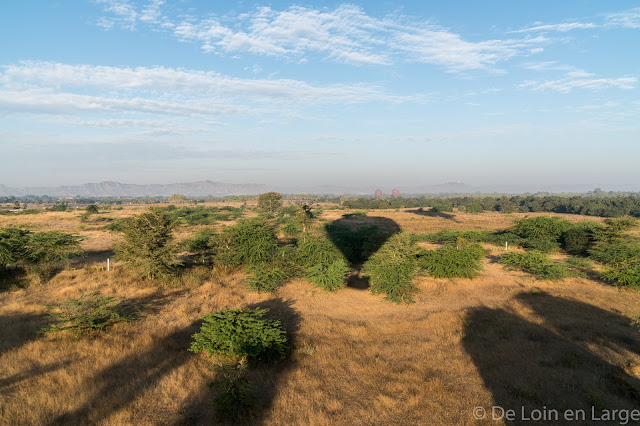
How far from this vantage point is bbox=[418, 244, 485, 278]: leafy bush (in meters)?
18.9

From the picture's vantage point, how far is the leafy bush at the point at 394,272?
15180 mm

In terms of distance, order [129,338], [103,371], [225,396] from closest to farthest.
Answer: [225,396] → [103,371] → [129,338]

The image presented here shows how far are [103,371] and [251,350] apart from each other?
3.54 meters

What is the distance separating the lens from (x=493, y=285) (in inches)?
706

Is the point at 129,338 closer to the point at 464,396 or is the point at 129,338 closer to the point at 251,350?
the point at 251,350

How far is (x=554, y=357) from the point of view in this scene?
30.2 feet

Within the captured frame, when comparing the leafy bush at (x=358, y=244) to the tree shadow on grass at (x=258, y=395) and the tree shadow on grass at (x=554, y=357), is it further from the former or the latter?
the tree shadow on grass at (x=258, y=395)

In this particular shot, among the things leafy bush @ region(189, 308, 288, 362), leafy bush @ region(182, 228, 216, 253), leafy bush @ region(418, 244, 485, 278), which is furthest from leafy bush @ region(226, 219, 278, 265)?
leafy bush @ region(189, 308, 288, 362)

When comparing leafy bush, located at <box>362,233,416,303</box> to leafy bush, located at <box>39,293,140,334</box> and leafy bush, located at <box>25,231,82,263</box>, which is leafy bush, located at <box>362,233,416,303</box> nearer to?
leafy bush, located at <box>39,293,140,334</box>

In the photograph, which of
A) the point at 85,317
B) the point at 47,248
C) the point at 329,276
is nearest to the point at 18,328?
the point at 85,317

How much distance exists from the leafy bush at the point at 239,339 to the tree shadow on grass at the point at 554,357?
5.52 meters

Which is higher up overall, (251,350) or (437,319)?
(251,350)

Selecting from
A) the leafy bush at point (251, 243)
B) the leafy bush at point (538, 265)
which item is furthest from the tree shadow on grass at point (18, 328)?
the leafy bush at point (538, 265)

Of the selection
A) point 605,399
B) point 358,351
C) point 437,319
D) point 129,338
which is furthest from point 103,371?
point 605,399
